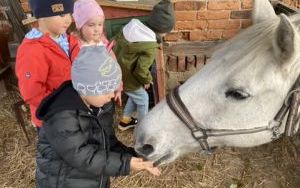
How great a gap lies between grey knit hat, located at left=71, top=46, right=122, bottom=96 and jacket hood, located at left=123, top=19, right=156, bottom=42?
139cm

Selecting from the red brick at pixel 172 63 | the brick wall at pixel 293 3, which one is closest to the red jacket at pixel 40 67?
the red brick at pixel 172 63

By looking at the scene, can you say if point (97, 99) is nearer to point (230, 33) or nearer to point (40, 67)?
point (40, 67)

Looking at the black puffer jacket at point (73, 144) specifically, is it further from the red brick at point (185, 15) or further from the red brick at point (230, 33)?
the red brick at point (230, 33)

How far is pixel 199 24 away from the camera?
11.9 ft

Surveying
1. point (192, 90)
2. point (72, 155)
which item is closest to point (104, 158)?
point (72, 155)

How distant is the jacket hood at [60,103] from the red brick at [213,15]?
87.3 inches

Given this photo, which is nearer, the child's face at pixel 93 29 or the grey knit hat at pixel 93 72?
the grey knit hat at pixel 93 72

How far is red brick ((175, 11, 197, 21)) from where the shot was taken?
3.57m

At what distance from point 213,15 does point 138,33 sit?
0.99 metres

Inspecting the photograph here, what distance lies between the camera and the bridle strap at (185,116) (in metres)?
1.63

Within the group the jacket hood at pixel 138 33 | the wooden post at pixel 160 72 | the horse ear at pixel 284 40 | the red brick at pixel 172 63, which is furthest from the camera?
the red brick at pixel 172 63

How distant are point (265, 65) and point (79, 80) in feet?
2.47

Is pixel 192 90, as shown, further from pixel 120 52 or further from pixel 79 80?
pixel 120 52

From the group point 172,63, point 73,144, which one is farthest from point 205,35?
point 73,144
